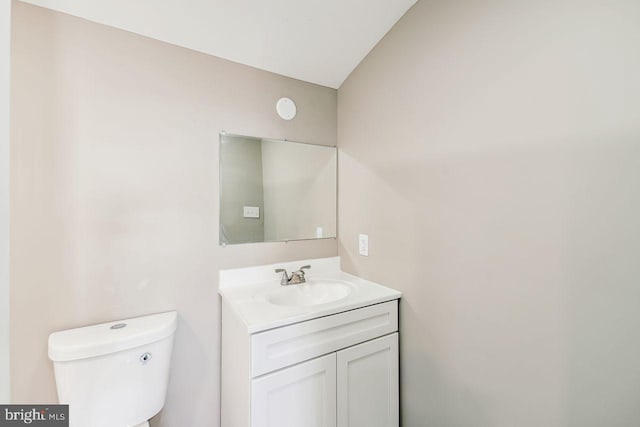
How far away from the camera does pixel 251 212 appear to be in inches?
62.0

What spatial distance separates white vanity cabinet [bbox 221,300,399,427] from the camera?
1034 mm

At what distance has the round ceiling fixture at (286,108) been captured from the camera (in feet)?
5.34

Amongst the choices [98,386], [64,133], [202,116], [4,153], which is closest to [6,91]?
[4,153]

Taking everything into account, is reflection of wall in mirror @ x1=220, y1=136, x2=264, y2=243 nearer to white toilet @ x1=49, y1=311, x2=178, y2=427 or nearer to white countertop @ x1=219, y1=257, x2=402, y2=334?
white countertop @ x1=219, y1=257, x2=402, y2=334

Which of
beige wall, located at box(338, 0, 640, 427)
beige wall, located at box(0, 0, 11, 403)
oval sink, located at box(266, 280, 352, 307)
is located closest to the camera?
beige wall, located at box(0, 0, 11, 403)

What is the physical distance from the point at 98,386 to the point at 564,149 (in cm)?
188

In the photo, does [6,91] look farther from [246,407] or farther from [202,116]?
[246,407]

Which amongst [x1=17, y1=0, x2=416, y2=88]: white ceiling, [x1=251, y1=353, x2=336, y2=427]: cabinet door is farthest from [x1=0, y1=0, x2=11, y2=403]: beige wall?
[x1=17, y1=0, x2=416, y2=88]: white ceiling

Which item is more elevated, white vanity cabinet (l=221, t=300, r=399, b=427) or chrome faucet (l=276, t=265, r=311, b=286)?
chrome faucet (l=276, t=265, r=311, b=286)

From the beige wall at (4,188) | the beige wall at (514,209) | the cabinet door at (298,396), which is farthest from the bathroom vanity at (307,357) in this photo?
the beige wall at (4,188)

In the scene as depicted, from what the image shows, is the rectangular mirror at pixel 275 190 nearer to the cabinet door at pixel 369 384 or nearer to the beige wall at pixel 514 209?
the beige wall at pixel 514 209

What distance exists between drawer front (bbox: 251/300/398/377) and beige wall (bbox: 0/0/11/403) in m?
0.67

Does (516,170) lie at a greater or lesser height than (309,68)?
lesser

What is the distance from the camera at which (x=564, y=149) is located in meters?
0.83
